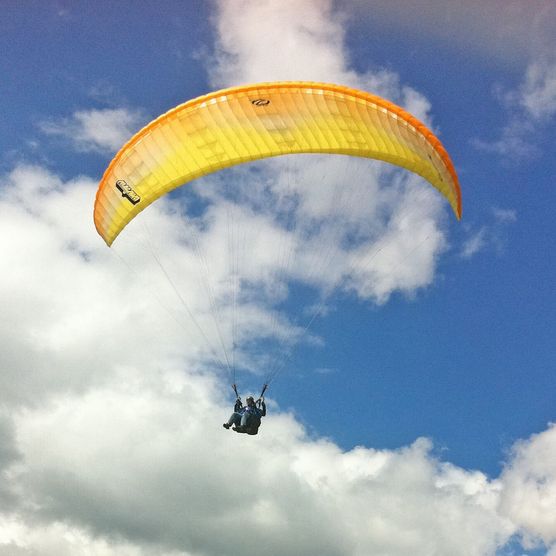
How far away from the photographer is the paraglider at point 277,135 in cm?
2084

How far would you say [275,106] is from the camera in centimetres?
2102

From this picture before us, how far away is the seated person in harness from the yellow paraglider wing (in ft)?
23.1

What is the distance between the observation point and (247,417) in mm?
22578

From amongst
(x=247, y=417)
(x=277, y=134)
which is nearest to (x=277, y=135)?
(x=277, y=134)

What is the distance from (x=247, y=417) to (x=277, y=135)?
846cm

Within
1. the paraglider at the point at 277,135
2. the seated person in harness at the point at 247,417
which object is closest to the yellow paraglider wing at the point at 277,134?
the paraglider at the point at 277,135

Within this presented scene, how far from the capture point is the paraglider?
20.8 metres

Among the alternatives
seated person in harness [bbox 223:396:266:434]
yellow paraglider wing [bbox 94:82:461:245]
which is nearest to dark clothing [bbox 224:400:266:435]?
seated person in harness [bbox 223:396:266:434]

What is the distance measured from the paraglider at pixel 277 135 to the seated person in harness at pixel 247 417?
0.16 m

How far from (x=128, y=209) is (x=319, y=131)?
21.3 ft

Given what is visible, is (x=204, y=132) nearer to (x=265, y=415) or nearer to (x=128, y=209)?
(x=128, y=209)

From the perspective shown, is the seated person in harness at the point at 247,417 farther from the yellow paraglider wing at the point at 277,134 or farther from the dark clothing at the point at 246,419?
the yellow paraglider wing at the point at 277,134

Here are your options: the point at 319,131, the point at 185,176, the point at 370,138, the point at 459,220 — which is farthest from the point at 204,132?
the point at 459,220

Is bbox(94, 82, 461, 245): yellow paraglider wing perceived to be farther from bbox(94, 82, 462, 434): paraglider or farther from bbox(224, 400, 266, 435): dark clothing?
bbox(224, 400, 266, 435): dark clothing
